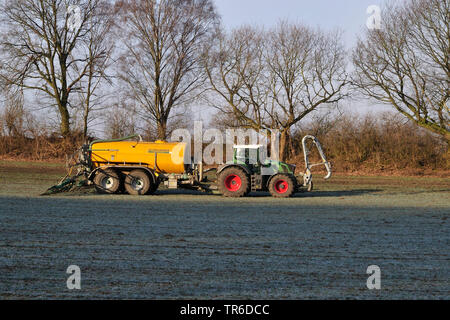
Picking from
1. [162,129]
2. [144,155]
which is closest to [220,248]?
[144,155]

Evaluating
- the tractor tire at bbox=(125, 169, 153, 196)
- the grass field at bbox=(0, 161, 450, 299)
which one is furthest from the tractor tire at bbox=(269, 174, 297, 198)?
the tractor tire at bbox=(125, 169, 153, 196)

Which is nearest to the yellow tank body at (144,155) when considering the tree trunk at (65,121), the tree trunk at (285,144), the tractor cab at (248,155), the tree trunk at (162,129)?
the tractor cab at (248,155)

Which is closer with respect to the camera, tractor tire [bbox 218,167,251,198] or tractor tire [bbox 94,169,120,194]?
tractor tire [bbox 218,167,251,198]

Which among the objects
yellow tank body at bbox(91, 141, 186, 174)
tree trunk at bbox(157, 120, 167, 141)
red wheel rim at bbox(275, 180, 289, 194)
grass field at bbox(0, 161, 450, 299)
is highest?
tree trunk at bbox(157, 120, 167, 141)

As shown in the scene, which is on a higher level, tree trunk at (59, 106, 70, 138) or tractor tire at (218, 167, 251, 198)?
tree trunk at (59, 106, 70, 138)

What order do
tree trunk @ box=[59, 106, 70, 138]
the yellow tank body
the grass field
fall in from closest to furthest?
1. the grass field
2. the yellow tank body
3. tree trunk @ box=[59, 106, 70, 138]

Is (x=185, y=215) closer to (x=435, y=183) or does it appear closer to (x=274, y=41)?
(x=435, y=183)

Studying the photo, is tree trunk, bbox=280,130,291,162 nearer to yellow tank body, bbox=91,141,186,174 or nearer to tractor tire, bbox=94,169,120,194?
yellow tank body, bbox=91,141,186,174

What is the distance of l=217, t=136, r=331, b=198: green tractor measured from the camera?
57.0 feet

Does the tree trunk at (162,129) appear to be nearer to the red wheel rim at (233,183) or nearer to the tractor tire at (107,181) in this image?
the tractor tire at (107,181)

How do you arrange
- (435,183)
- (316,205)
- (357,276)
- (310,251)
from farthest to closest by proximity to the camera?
(435,183) → (316,205) → (310,251) → (357,276)

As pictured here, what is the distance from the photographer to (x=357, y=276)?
689 centimetres

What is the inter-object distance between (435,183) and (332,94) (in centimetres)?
1097
